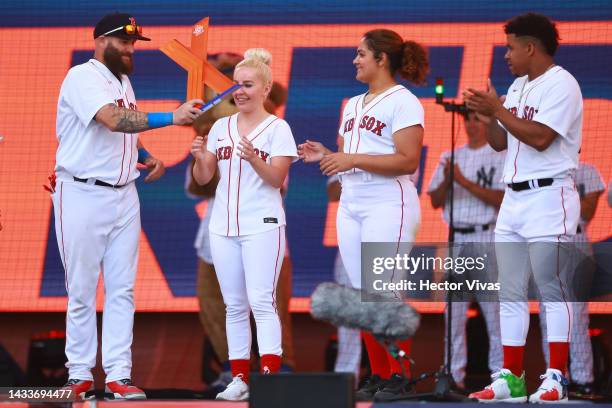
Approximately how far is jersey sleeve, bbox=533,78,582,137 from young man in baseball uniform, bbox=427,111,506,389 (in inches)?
63.0

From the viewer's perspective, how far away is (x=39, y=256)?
6.93 metres

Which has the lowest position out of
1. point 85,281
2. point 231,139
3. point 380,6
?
point 85,281

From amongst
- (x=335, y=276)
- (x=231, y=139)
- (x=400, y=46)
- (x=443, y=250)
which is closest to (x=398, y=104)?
(x=400, y=46)

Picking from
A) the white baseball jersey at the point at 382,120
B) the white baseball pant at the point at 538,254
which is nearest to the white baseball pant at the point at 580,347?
the white baseball pant at the point at 538,254

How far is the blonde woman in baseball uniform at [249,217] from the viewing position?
16.3ft

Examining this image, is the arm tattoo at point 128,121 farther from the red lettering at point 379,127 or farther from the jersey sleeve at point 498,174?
the jersey sleeve at point 498,174

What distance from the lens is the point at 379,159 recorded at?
488cm

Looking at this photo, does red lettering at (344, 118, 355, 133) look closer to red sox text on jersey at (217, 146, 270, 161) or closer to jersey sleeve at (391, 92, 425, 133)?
jersey sleeve at (391, 92, 425, 133)

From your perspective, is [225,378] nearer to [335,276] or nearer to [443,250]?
[335,276]

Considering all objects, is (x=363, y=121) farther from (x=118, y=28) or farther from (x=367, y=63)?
(x=118, y=28)

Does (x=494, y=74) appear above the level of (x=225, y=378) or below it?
above

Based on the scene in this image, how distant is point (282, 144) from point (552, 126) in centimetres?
126

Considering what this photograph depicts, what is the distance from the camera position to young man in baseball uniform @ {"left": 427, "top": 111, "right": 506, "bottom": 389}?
21.2 feet

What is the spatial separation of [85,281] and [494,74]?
314 cm
